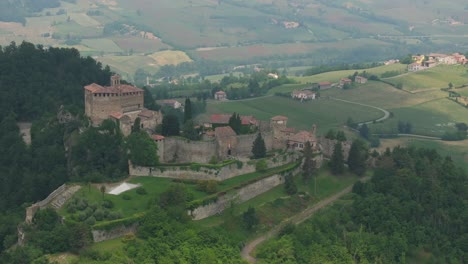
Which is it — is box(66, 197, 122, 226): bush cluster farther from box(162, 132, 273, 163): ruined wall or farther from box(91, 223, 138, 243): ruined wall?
box(162, 132, 273, 163): ruined wall

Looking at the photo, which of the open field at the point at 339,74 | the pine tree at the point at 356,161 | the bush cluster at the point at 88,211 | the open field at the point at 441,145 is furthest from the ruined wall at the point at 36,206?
the open field at the point at 339,74

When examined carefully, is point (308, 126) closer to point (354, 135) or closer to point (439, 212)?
point (354, 135)

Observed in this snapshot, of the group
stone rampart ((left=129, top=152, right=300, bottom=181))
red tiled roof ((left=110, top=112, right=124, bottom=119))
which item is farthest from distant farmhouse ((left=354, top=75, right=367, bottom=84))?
stone rampart ((left=129, top=152, right=300, bottom=181))

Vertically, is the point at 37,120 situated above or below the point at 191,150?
below

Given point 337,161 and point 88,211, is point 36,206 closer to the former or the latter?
point 88,211

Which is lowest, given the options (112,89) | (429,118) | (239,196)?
(429,118)

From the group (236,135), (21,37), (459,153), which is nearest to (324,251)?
(236,135)

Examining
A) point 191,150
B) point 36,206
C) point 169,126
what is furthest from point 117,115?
point 36,206
